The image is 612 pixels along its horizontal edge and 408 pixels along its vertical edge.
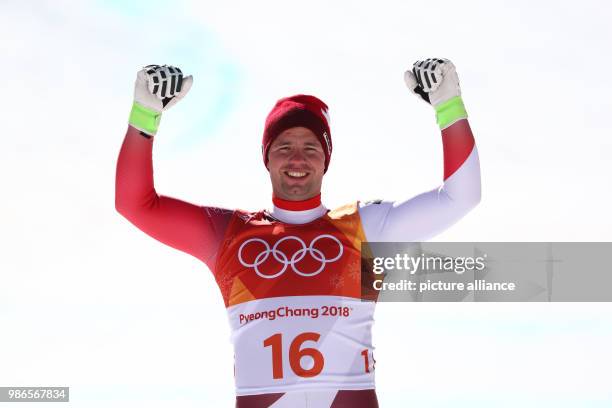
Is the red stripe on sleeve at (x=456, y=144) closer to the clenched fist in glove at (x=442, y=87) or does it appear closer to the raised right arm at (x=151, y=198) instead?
the clenched fist in glove at (x=442, y=87)

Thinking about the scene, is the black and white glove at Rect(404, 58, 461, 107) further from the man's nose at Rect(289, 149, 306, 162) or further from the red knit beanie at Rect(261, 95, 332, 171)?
the man's nose at Rect(289, 149, 306, 162)

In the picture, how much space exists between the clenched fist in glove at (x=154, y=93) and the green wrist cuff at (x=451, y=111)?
5.51 ft

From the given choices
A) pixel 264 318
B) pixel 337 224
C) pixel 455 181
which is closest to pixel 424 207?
pixel 455 181

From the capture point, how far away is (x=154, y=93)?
5148 millimetres

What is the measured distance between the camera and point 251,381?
15.6 ft

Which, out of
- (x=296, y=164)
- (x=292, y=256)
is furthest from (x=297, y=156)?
(x=292, y=256)

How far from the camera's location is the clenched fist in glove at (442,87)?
5.00 m

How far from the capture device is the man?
4742 mm

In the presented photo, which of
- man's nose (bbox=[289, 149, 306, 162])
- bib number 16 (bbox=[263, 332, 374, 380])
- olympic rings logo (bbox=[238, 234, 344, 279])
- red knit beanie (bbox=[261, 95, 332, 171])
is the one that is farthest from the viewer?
red knit beanie (bbox=[261, 95, 332, 171])

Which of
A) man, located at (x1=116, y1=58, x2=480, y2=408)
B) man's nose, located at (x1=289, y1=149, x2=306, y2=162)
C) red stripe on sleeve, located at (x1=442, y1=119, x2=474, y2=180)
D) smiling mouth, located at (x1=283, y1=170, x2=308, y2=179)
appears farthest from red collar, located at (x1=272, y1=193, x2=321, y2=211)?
red stripe on sleeve, located at (x1=442, y1=119, x2=474, y2=180)

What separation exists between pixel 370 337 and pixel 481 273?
1379 mm

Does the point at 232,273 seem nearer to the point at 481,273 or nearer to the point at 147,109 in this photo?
the point at 147,109

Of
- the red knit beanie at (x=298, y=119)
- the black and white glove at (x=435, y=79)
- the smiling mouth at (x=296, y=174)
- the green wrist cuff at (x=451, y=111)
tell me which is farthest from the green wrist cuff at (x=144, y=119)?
the green wrist cuff at (x=451, y=111)

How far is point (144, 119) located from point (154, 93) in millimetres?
185
